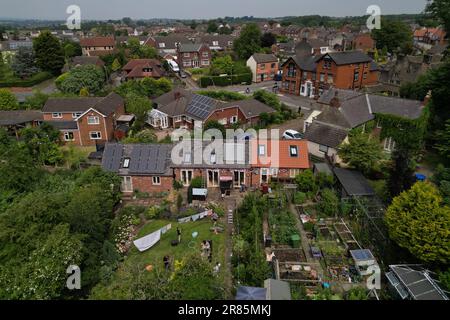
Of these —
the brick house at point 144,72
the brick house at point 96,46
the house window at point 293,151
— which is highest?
the brick house at point 96,46

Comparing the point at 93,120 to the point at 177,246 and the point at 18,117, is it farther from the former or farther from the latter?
the point at 177,246

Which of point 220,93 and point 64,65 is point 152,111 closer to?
point 220,93

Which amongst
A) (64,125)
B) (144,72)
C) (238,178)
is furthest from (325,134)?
(144,72)

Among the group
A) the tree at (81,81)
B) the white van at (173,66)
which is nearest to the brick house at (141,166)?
the tree at (81,81)

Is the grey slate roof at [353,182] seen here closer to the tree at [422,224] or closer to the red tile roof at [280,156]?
the red tile roof at [280,156]

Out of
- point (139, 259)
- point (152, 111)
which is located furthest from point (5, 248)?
point (152, 111)

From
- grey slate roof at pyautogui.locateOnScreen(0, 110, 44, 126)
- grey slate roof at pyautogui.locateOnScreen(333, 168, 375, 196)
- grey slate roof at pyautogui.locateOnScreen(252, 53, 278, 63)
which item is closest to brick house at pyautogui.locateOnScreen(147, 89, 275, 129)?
grey slate roof at pyautogui.locateOnScreen(0, 110, 44, 126)
